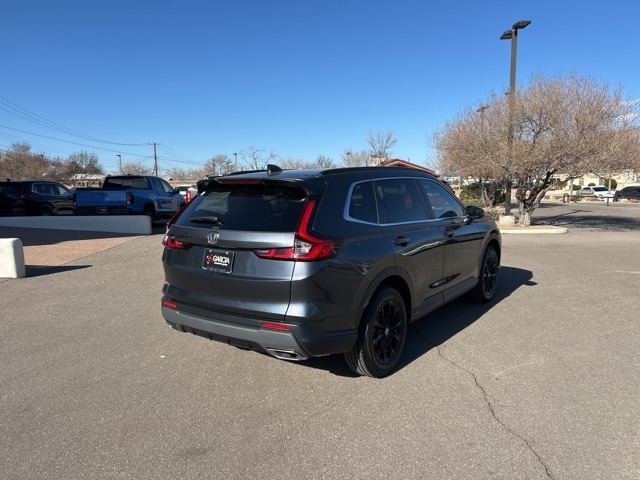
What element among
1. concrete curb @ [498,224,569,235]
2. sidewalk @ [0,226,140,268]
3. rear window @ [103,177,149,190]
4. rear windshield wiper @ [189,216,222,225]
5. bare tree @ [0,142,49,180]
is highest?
bare tree @ [0,142,49,180]

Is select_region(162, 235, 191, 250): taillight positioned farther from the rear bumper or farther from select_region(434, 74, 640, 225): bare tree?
select_region(434, 74, 640, 225): bare tree

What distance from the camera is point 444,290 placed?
16.0 ft

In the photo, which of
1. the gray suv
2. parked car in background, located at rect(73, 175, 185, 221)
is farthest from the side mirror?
parked car in background, located at rect(73, 175, 185, 221)

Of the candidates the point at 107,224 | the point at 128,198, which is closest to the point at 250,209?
the point at 107,224

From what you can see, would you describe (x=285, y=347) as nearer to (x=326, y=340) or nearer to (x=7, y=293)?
(x=326, y=340)

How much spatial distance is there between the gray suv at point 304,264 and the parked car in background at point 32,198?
638 inches

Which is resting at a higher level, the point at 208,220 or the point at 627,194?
the point at 208,220

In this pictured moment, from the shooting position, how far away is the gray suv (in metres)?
3.22

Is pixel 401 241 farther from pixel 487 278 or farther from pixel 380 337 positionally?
pixel 487 278

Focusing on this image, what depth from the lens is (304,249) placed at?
3.20m

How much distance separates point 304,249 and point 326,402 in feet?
4.03

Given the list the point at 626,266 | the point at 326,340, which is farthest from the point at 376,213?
the point at 626,266

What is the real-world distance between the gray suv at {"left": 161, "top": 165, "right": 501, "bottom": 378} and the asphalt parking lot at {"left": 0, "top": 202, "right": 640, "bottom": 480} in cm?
48

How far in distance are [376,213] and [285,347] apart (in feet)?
4.71
